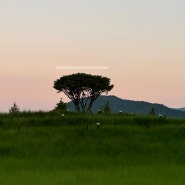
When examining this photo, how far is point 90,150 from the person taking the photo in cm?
2594

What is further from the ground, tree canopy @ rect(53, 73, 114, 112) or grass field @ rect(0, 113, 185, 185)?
tree canopy @ rect(53, 73, 114, 112)

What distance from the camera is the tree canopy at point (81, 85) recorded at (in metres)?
69.1

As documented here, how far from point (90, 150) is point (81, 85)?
143 feet

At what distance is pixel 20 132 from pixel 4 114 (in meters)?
8.28

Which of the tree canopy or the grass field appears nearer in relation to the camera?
the grass field

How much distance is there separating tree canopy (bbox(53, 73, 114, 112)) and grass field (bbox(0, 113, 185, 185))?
31.8 metres

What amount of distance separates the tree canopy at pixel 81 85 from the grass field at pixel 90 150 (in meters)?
31.8

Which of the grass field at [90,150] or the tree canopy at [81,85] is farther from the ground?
the tree canopy at [81,85]

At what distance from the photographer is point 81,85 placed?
69188mm

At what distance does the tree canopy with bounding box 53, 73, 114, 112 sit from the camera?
6906cm

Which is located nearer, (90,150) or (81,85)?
(90,150)

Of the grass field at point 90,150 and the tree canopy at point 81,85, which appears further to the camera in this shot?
the tree canopy at point 81,85

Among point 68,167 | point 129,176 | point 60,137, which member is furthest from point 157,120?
point 129,176

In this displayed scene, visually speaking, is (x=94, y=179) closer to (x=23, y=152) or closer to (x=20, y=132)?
(x=23, y=152)
